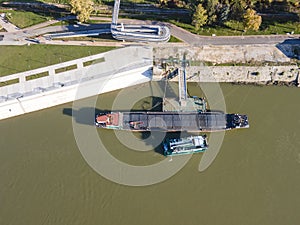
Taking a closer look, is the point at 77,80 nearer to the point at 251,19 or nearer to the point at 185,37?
the point at 185,37

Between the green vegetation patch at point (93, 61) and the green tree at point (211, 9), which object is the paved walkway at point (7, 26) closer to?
the green vegetation patch at point (93, 61)

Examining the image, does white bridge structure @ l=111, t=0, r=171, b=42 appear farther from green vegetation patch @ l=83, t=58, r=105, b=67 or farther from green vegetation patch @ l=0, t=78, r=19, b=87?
green vegetation patch @ l=0, t=78, r=19, b=87

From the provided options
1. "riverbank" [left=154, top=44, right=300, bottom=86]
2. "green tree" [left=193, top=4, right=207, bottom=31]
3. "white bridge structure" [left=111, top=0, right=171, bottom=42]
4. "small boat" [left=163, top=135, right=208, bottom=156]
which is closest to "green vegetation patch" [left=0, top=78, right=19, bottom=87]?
"white bridge structure" [left=111, top=0, right=171, bottom=42]

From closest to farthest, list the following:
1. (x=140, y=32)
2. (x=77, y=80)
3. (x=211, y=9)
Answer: (x=77, y=80) < (x=140, y=32) < (x=211, y=9)

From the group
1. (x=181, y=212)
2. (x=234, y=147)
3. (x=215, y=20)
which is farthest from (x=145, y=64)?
(x=181, y=212)

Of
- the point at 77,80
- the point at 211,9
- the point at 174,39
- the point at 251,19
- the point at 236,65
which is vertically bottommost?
the point at 77,80

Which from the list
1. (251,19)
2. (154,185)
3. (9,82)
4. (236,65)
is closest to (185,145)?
(154,185)
